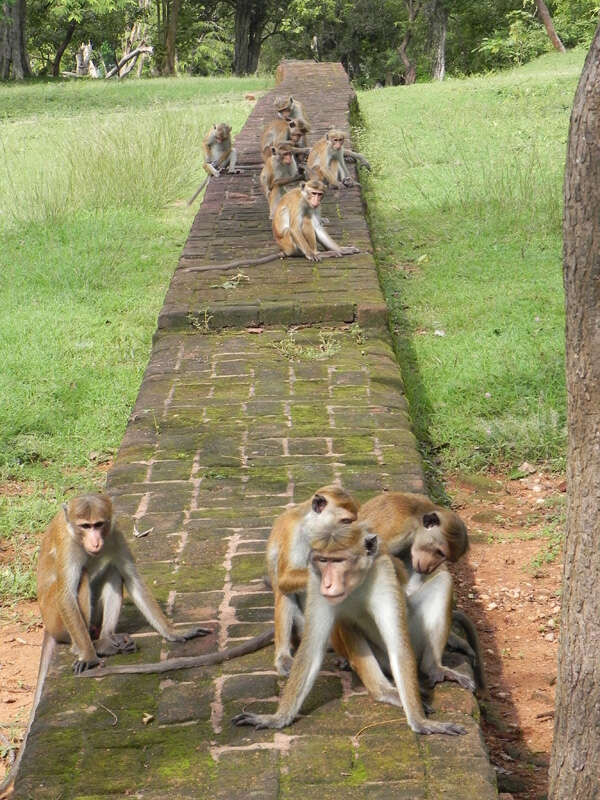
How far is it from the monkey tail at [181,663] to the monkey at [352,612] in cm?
32

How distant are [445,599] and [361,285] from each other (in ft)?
14.1

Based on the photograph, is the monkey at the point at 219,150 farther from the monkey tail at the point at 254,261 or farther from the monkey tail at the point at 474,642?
the monkey tail at the point at 474,642

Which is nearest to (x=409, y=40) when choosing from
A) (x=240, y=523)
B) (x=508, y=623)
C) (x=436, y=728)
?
(x=508, y=623)

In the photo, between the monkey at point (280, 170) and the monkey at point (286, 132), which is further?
the monkey at point (286, 132)

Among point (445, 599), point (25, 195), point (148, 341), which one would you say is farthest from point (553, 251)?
point (445, 599)

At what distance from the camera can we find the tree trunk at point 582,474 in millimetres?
2697

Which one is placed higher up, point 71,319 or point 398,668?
point 398,668

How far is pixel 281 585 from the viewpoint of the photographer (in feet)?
11.8

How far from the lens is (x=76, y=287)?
9883 millimetres

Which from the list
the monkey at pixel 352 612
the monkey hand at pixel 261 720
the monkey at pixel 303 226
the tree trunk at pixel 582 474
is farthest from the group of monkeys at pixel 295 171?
the tree trunk at pixel 582 474

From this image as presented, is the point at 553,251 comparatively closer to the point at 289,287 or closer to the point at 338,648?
the point at 289,287

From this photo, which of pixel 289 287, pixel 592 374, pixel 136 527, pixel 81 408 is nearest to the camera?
pixel 592 374

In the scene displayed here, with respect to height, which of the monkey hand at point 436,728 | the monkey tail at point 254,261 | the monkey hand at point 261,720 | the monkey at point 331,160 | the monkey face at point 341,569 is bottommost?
the monkey hand at point 261,720

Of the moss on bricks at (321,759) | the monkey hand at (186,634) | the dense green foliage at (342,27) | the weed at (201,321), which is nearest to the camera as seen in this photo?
the moss on bricks at (321,759)
